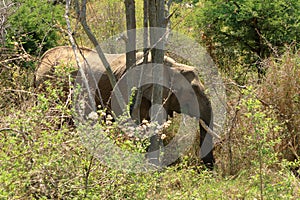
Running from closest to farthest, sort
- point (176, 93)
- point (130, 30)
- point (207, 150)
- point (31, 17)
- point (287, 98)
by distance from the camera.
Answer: point (130, 30)
point (287, 98)
point (207, 150)
point (176, 93)
point (31, 17)

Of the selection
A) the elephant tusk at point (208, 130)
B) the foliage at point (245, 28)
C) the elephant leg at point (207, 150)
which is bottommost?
the elephant leg at point (207, 150)

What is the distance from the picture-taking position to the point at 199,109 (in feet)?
26.5

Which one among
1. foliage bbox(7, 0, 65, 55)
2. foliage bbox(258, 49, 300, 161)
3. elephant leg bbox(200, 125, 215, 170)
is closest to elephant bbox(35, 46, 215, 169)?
elephant leg bbox(200, 125, 215, 170)

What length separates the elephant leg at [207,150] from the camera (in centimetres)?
742

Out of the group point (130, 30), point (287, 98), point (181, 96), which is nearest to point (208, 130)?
point (181, 96)

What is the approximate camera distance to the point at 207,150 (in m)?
7.50

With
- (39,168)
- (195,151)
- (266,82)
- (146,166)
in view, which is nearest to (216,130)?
(195,151)

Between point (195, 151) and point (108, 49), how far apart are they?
383 centimetres

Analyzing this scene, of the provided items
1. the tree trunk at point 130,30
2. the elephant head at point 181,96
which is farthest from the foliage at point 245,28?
the tree trunk at point 130,30

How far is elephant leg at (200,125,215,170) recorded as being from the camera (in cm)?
742

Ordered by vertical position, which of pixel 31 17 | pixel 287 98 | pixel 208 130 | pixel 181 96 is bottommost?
pixel 208 130

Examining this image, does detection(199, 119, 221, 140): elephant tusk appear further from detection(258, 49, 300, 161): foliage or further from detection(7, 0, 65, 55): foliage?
detection(7, 0, 65, 55): foliage

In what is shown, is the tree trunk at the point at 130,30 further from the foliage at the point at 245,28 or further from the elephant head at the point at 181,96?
the foliage at the point at 245,28

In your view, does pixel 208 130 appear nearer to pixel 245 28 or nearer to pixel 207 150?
pixel 207 150
